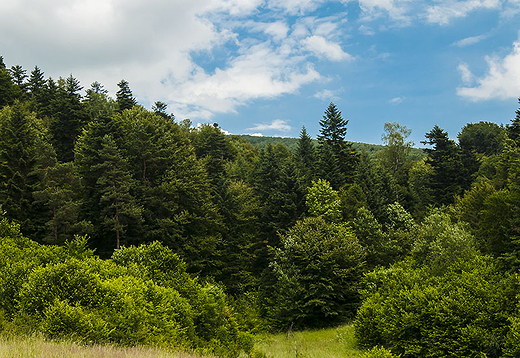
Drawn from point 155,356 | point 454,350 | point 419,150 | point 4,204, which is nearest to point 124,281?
point 155,356

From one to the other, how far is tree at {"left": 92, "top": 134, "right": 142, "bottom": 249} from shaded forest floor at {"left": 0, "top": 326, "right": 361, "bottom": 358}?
61.0 feet

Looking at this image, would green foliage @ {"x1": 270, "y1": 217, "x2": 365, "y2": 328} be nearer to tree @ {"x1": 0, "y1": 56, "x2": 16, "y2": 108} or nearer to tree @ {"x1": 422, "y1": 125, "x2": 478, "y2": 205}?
tree @ {"x1": 422, "y1": 125, "x2": 478, "y2": 205}

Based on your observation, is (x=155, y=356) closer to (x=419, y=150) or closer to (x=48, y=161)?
(x=48, y=161)

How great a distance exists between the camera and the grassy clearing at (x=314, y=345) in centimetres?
2323

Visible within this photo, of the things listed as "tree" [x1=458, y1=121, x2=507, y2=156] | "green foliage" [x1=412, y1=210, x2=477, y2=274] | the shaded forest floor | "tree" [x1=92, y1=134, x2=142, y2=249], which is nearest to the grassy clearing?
the shaded forest floor

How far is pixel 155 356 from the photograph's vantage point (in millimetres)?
10016

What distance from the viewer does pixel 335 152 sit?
206ft

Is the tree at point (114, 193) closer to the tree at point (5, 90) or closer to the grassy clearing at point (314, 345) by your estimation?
the grassy clearing at point (314, 345)

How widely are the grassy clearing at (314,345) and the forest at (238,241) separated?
5.71 feet

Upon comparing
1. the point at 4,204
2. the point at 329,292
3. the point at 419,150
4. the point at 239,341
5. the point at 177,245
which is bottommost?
the point at 329,292

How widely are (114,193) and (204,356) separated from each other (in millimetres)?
26195

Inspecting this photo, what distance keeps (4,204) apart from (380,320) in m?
34.8

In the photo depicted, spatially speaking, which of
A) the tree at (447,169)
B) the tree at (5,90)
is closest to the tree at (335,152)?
the tree at (447,169)

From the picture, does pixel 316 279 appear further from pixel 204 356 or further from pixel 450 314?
pixel 204 356
